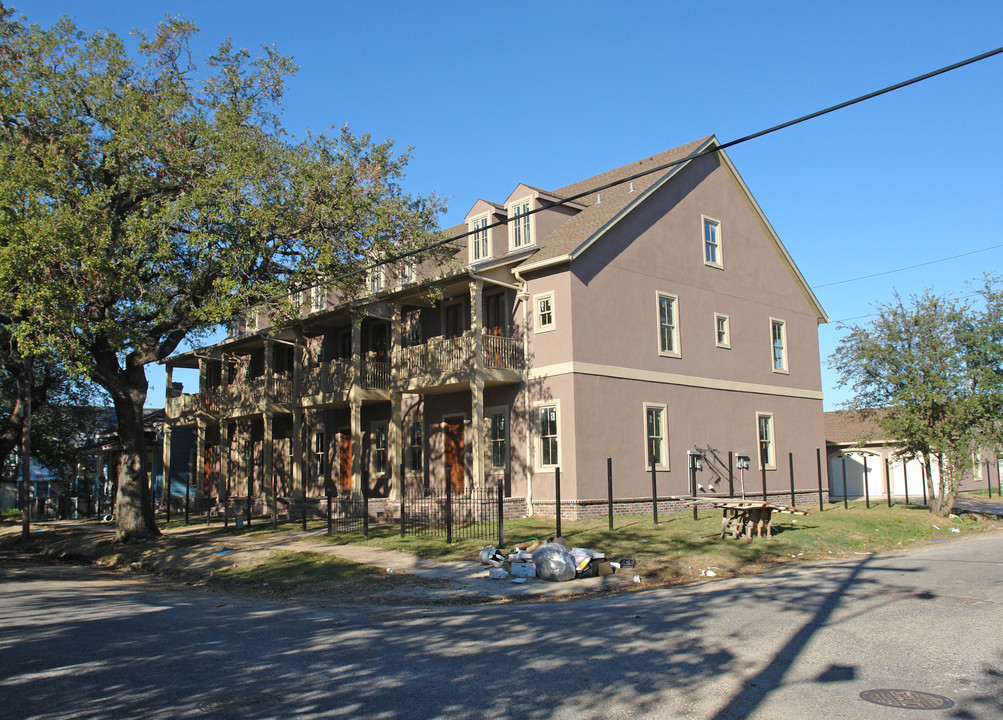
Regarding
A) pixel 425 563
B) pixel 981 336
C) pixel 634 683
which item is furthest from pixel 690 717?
pixel 981 336

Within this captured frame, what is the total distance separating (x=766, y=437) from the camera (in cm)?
2700

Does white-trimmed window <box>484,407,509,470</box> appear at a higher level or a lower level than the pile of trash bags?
higher

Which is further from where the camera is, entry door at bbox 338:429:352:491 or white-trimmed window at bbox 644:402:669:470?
entry door at bbox 338:429:352:491

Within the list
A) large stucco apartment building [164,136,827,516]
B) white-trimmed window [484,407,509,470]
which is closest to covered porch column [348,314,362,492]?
large stucco apartment building [164,136,827,516]

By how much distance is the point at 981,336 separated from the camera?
22.3 metres

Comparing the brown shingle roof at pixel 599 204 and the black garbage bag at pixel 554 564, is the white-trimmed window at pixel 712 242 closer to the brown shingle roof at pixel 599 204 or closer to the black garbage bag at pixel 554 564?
the brown shingle roof at pixel 599 204

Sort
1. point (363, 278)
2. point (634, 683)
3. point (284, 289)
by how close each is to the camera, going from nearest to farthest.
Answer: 1. point (634, 683)
2. point (284, 289)
3. point (363, 278)

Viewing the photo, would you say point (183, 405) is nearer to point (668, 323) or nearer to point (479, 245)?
point (479, 245)

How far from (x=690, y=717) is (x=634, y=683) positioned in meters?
0.87

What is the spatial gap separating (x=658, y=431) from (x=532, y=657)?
54.7 feet

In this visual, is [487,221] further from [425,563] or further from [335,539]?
[425,563]

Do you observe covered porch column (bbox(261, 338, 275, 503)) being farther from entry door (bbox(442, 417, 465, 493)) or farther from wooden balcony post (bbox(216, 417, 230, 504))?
entry door (bbox(442, 417, 465, 493))

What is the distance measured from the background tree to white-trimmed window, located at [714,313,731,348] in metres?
10.5

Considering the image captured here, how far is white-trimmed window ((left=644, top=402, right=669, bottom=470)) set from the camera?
75.5 ft
